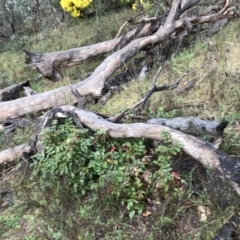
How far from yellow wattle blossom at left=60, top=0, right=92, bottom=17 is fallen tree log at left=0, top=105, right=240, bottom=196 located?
22.2ft

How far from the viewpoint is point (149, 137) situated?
3467 millimetres

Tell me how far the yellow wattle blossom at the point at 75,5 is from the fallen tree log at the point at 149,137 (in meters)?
6.76

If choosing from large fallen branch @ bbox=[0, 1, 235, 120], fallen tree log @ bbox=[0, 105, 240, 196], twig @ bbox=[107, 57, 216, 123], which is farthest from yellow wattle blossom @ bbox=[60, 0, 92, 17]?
fallen tree log @ bbox=[0, 105, 240, 196]

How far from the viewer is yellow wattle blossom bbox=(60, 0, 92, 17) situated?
9.98 m

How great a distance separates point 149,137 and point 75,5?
7.84m

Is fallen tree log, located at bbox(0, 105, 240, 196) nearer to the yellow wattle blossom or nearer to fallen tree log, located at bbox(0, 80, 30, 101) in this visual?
fallen tree log, located at bbox(0, 80, 30, 101)

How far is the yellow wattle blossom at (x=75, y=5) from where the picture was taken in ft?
32.8

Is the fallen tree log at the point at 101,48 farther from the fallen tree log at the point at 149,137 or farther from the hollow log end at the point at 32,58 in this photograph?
the fallen tree log at the point at 149,137

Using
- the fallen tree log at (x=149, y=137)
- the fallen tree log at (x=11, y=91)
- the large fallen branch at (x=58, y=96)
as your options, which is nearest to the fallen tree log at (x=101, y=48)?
the fallen tree log at (x=11, y=91)

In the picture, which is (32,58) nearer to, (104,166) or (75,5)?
(104,166)

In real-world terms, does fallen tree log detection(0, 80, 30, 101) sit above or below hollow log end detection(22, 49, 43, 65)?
below

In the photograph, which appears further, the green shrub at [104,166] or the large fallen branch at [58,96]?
the large fallen branch at [58,96]

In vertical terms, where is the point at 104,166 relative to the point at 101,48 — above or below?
above

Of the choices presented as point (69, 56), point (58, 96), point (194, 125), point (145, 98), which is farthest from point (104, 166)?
point (69, 56)
